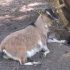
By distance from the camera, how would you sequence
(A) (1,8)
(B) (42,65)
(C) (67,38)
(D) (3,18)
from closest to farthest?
(B) (42,65), (C) (67,38), (D) (3,18), (A) (1,8)

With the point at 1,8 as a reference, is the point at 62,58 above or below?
below

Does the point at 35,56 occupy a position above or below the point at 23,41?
below

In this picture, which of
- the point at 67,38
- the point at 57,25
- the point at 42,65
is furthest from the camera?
the point at 57,25

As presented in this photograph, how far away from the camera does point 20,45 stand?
656 centimetres

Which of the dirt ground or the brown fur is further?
the brown fur

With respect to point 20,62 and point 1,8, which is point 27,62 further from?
point 1,8

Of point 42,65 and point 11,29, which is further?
point 11,29

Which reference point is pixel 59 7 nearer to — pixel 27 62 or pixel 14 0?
pixel 27 62

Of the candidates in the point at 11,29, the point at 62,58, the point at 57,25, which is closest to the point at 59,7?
the point at 57,25

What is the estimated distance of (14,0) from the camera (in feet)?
35.5

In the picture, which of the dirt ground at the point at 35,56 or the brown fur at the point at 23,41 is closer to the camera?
the dirt ground at the point at 35,56

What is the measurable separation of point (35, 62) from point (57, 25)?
82.6 inches

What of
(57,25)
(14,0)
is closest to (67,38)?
(57,25)

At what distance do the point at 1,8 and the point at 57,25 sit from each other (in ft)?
8.19
